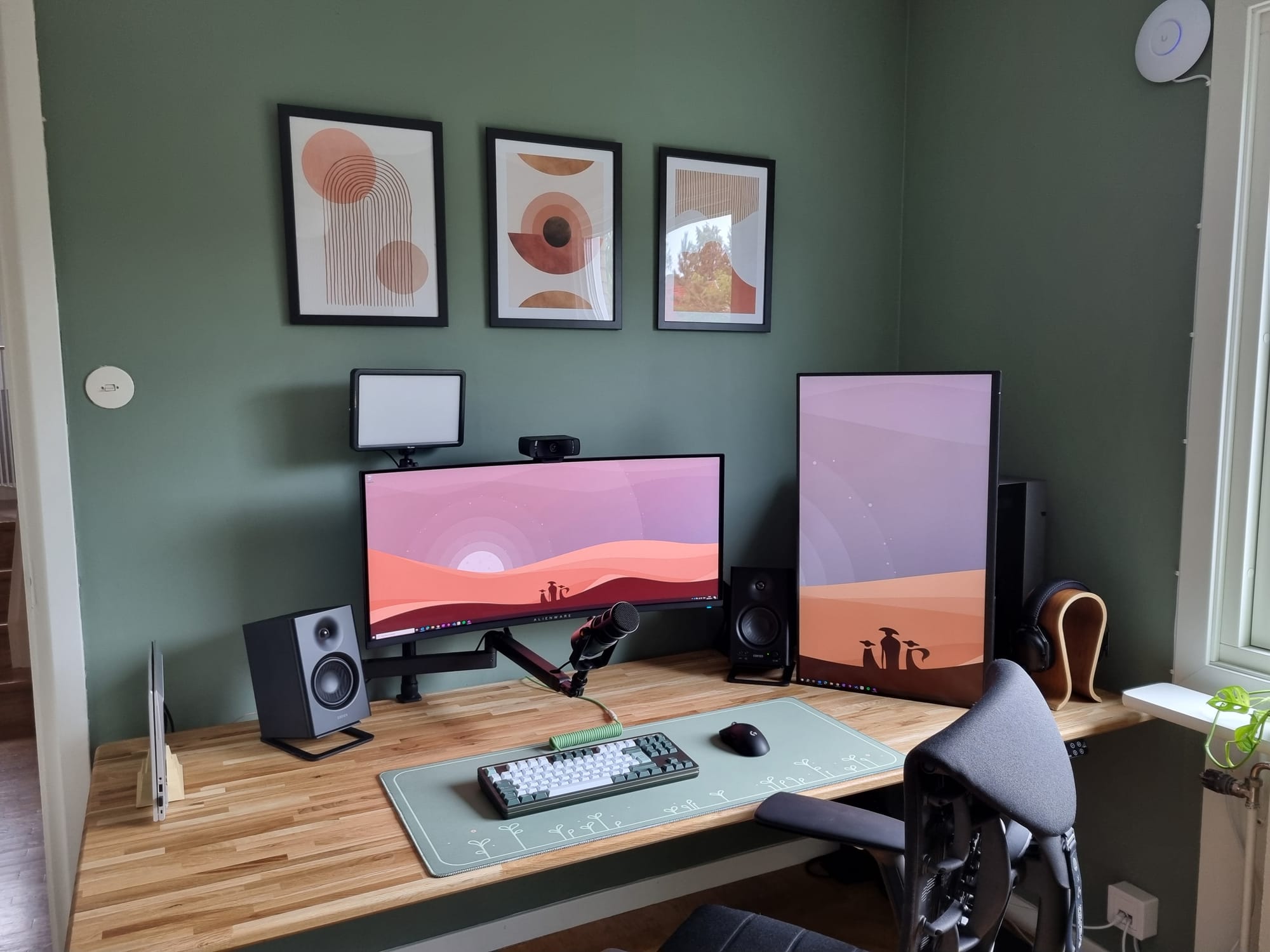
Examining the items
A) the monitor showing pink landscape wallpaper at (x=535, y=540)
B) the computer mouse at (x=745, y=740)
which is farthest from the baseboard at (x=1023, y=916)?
the monitor showing pink landscape wallpaper at (x=535, y=540)

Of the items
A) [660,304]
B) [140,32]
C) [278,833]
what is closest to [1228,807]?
[660,304]

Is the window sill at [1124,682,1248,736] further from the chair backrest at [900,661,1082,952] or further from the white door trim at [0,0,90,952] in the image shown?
the white door trim at [0,0,90,952]

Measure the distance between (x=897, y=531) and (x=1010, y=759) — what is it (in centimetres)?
107

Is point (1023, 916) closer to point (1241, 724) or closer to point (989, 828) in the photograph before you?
point (1241, 724)

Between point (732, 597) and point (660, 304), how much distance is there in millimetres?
731

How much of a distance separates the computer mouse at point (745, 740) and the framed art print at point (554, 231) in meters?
0.98

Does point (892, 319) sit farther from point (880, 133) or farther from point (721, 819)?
point (721, 819)

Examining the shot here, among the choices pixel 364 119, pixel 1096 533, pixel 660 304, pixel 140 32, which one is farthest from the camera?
pixel 660 304

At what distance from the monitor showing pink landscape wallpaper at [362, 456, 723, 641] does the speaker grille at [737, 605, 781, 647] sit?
0.30 ft

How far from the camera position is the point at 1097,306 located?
200 cm

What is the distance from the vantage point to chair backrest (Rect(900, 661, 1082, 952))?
872 mm

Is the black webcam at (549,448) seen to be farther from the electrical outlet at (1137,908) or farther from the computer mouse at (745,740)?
the electrical outlet at (1137,908)

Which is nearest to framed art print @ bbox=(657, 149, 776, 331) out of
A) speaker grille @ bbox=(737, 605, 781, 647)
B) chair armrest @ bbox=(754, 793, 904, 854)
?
speaker grille @ bbox=(737, 605, 781, 647)

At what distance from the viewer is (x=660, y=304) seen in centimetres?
218
